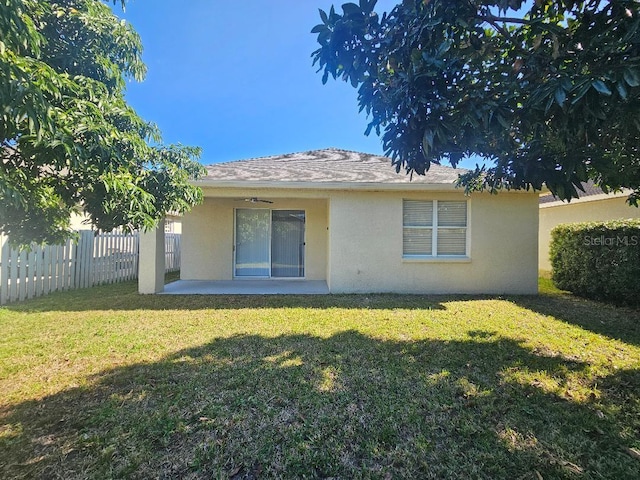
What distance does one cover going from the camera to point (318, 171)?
10055 millimetres

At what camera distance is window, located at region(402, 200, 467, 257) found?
9.39 m

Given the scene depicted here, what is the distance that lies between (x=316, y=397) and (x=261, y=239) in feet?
27.9

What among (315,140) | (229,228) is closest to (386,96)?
(229,228)

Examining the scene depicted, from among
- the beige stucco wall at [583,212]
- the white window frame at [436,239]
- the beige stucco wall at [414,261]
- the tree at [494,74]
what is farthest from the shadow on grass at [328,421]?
the beige stucco wall at [583,212]

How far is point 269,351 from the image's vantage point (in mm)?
A: 4656

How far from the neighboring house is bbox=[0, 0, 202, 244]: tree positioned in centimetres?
1317

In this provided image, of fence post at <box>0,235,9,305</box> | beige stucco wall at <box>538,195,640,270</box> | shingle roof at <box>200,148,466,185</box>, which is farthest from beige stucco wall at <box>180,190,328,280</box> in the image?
beige stucco wall at <box>538,195,640,270</box>

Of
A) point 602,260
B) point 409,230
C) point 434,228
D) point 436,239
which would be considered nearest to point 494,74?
point 409,230

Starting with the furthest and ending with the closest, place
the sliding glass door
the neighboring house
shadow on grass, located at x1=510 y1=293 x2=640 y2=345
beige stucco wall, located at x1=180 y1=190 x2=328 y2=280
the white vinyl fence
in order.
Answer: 1. the neighboring house
2. the sliding glass door
3. beige stucco wall, located at x1=180 y1=190 x2=328 y2=280
4. the white vinyl fence
5. shadow on grass, located at x1=510 y1=293 x2=640 y2=345

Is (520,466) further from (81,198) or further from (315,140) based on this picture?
(315,140)

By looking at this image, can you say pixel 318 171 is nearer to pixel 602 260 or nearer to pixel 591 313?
pixel 591 313

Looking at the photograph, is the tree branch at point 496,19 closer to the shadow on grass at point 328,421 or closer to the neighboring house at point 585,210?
the shadow on grass at point 328,421

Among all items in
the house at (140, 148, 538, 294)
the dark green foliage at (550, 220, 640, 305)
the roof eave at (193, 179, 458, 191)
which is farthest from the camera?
the house at (140, 148, 538, 294)

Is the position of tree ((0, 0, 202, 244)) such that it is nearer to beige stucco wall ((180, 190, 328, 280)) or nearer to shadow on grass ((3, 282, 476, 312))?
shadow on grass ((3, 282, 476, 312))
